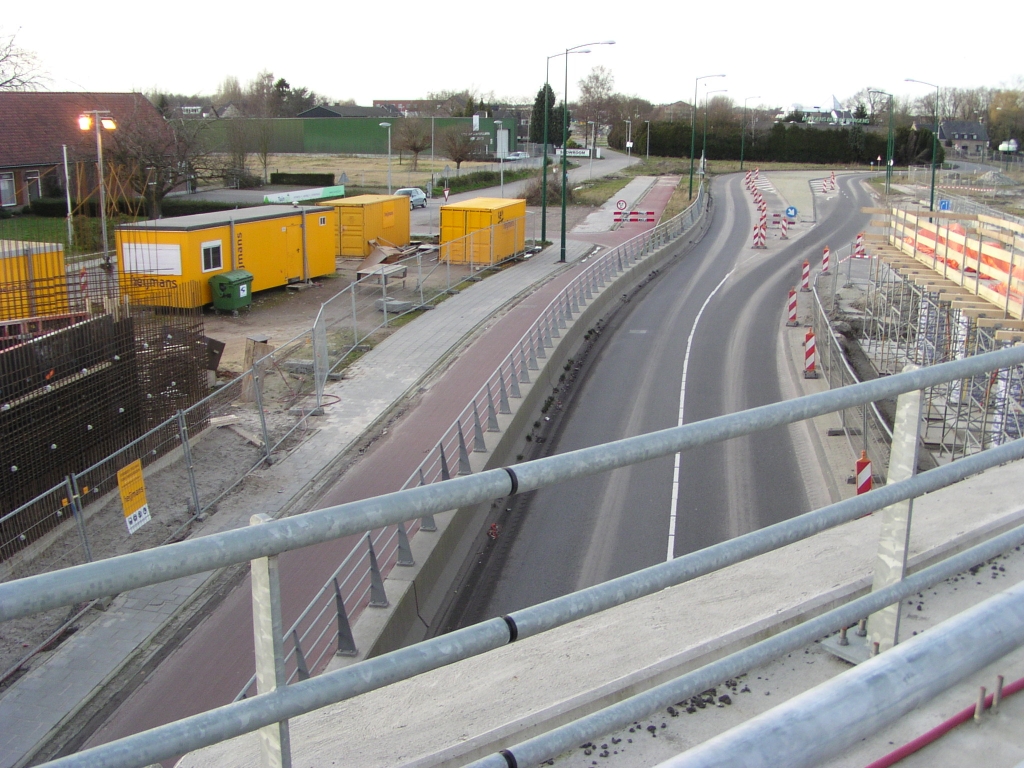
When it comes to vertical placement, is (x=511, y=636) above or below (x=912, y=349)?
above

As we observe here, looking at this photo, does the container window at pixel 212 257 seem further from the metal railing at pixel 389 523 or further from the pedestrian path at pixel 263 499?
the metal railing at pixel 389 523

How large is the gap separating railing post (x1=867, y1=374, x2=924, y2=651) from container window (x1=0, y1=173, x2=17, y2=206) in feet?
170

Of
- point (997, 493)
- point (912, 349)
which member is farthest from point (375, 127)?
point (997, 493)

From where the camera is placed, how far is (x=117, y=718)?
8.52 metres

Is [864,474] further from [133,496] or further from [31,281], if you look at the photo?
[31,281]

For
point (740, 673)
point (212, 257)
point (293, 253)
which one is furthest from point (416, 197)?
point (740, 673)

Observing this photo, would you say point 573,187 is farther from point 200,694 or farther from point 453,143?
point 200,694

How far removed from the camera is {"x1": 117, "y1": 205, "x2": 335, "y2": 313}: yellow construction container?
23.9 meters

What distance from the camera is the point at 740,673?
226cm

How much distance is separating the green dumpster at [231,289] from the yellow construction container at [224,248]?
9.2 inches

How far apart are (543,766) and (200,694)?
23.3 ft

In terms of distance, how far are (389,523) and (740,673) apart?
1.08 meters

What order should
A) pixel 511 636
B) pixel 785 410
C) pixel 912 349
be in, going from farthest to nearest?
pixel 912 349, pixel 785 410, pixel 511 636

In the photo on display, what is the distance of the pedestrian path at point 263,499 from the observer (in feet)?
28.2
